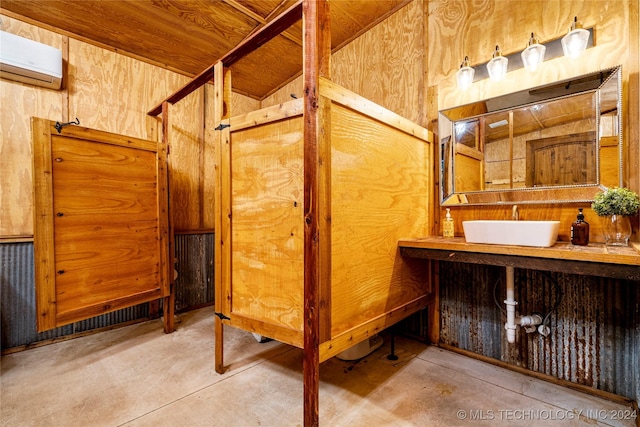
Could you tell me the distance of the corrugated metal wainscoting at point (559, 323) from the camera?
1516 millimetres

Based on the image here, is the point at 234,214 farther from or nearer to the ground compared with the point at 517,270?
farther from the ground

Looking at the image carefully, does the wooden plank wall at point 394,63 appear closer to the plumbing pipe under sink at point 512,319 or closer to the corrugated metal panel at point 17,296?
the plumbing pipe under sink at point 512,319

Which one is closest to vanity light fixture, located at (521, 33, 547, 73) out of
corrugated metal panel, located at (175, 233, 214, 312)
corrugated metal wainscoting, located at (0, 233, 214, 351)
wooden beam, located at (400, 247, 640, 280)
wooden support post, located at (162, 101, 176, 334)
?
wooden beam, located at (400, 247, 640, 280)

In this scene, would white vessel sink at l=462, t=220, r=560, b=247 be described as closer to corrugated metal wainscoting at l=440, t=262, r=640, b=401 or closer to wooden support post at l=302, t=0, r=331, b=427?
corrugated metal wainscoting at l=440, t=262, r=640, b=401

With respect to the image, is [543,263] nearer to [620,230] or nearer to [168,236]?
[620,230]

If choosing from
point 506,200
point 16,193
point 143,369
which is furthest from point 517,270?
point 16,193

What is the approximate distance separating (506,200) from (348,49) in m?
2.06

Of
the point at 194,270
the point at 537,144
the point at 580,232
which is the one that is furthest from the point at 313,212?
the point at 194,270

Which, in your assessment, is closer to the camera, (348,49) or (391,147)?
(391,147)

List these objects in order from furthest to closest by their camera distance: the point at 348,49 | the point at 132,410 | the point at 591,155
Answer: the point at 348,49 → the point at 591,155 → the point at 132,410

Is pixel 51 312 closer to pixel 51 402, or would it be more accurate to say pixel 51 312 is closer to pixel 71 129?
pixel 51 402

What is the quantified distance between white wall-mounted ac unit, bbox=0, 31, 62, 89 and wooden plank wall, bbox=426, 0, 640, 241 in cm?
299

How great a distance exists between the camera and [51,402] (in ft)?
5.09

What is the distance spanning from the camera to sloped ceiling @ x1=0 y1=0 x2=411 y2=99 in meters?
2.17
